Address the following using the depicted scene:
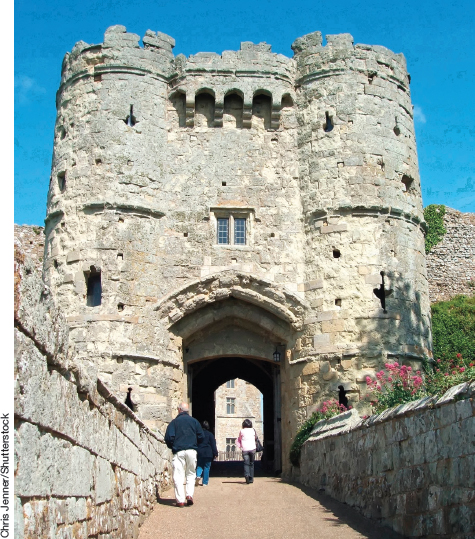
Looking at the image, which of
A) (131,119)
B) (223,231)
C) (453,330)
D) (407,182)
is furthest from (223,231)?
(453,330)

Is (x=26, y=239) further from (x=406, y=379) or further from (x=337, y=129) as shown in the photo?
(x=406, y=379)

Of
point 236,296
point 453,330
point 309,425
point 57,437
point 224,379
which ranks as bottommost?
point 309,425

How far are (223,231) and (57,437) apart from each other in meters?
13.9

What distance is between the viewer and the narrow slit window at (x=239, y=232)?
17.9m

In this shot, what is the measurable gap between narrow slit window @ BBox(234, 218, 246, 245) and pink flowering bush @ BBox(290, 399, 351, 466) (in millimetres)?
4476

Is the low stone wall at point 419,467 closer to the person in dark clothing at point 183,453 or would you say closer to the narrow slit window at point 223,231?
the person in dark clothing at point 183,453

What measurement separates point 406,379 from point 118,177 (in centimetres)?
898

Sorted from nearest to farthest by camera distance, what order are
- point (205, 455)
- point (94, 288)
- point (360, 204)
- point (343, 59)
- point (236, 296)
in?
point (205, 455) < point (94, 288) < point (360, 204) < point (236, 296) < point (343, 59)

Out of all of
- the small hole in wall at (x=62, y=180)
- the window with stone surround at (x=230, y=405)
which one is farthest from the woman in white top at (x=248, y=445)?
the window with stone surround at (x=230, y=405)

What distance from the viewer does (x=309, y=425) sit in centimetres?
1600

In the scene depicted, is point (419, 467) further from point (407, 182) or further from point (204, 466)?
point (407, 182)

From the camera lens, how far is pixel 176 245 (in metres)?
17.5

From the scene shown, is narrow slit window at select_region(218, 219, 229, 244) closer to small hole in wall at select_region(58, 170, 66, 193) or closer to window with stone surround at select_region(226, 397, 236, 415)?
small hole in wall at select_region(58, 170, 66, 193)

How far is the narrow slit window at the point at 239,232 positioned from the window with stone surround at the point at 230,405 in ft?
92.1
